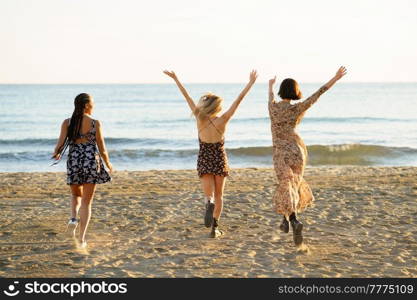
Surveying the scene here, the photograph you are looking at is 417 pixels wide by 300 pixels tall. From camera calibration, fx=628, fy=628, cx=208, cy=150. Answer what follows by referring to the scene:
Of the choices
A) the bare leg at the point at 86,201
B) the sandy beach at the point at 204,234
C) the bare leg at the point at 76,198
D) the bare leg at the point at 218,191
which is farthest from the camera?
the bare leg at the point at 218,191

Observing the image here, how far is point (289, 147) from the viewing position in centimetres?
645

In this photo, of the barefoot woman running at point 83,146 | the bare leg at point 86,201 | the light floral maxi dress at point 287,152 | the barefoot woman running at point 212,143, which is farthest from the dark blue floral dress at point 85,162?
the light floral maxi dress at point 287,152

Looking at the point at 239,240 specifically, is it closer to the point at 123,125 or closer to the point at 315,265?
the point at 315,265

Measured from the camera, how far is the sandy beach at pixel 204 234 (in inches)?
233

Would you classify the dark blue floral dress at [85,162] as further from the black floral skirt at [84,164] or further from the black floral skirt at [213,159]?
the black floral skirt at [213,159]

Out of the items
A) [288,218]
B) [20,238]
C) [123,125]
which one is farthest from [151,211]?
[123,125]

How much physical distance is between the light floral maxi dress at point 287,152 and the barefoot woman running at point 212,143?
49 centimetres

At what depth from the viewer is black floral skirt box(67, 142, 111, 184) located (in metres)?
6.20

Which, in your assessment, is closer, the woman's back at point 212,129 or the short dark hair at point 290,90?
the short dark hair at point 290,90

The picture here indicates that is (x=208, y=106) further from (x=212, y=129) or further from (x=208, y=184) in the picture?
(x=208, y=184)

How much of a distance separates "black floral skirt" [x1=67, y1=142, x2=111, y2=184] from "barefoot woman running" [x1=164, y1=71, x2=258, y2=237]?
118cm

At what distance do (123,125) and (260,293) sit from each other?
32.4 m

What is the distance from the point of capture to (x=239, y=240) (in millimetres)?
7012
